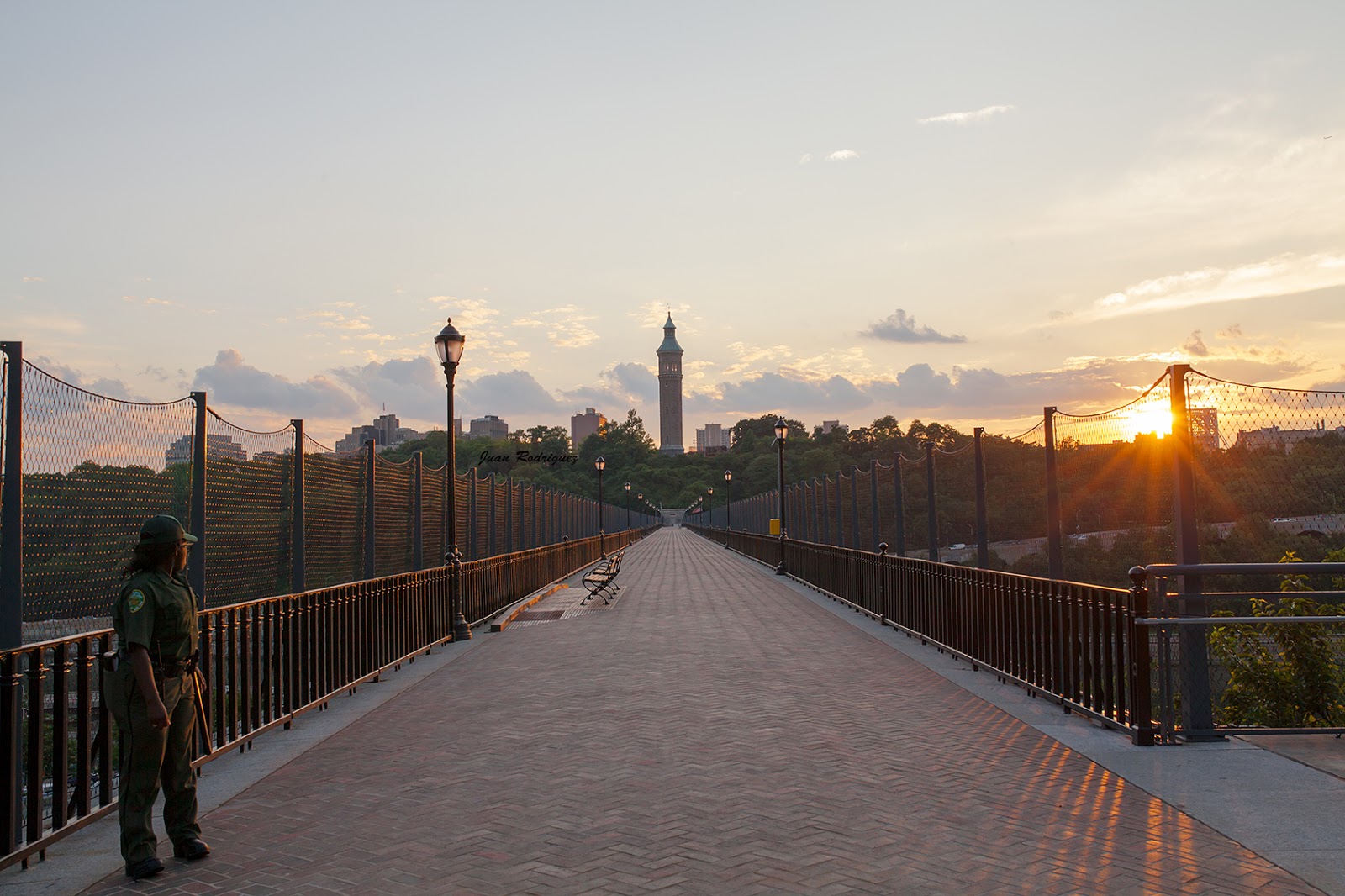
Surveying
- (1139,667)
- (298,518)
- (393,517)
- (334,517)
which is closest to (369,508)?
(334,517)

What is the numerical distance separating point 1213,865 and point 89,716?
586 centimetres

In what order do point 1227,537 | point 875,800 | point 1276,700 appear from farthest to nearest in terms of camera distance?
1. point 1276,700
2. point 1227,537
3. point 875,800

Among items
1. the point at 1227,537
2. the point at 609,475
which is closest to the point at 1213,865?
the point at 1227,537

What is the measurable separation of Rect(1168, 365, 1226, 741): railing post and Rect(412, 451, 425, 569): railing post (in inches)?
447

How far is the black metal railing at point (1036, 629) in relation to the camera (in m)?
8.09

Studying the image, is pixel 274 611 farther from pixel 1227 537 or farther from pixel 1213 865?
pixel 1227 537

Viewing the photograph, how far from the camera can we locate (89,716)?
5969 mm

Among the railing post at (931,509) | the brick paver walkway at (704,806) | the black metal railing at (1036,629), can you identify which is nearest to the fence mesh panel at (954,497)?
the railing post at (931,509)

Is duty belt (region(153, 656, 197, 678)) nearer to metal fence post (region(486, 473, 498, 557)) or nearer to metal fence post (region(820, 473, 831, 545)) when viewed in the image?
metal fence post (region(486, 473, 498, 557))

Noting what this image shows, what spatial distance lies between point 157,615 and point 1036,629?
7.36 metres

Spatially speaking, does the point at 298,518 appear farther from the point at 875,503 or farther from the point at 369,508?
the point at 875,503

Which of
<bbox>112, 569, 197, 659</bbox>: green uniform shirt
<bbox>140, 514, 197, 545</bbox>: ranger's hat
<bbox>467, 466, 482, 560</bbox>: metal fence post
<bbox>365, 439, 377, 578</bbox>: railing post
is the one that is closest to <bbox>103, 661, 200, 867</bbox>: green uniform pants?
<bbox>112, 569, 197, 659</bbox>: green uniform shirt

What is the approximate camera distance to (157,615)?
5.29m

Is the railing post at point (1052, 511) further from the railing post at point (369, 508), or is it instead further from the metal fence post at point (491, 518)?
the metal fence post at point (491, 518)
